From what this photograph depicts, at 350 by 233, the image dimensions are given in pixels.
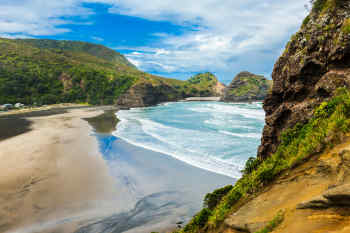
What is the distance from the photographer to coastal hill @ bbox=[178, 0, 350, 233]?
3.73 metres

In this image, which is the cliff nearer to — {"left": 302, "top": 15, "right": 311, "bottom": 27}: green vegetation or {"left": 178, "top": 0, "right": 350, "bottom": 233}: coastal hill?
{"left": 302, "top": 15, "right": 311, "bottom": 27}: green vegetation

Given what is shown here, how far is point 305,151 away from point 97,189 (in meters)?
13.3

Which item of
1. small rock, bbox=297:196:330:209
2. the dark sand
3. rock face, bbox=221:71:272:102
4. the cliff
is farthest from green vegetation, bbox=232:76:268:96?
small rock, bbox=297:196:330:209

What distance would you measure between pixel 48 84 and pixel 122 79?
40.3m

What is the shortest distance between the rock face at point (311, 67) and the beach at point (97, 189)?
6277 mm

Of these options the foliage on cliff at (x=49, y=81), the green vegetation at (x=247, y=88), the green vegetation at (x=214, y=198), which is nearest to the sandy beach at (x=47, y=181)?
the green vegetation at (x=214, y=198)

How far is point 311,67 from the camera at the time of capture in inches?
386

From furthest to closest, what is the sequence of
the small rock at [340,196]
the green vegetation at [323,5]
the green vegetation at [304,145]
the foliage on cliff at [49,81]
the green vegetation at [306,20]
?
the foliage on cliff at [49,81] < the green vegetation at [306,20] < the green vegetation at [323,5] < the green vegetation at [304,145] < the small rock at [340,196]

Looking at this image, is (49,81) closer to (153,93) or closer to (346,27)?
(153,93)

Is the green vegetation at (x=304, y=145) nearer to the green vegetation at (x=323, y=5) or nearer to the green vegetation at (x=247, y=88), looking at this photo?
the green vegetation at (x=323, y=5)

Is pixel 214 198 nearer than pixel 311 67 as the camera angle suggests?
Yes

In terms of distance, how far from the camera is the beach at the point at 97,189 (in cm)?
1096

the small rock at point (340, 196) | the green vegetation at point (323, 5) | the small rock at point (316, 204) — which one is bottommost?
the small rock at point (316, 204)

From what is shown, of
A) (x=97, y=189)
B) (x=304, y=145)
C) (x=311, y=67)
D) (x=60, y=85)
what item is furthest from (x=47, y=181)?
(x=60, y=85)
